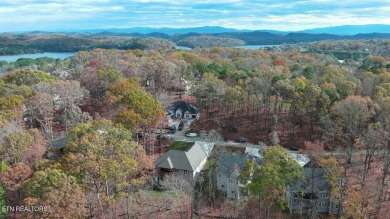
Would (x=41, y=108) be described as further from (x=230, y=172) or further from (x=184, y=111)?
(x=230, y=172)

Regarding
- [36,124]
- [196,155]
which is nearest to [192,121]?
[196,155]

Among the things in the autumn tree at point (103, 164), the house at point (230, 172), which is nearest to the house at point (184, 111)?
the house at point (230, 172)

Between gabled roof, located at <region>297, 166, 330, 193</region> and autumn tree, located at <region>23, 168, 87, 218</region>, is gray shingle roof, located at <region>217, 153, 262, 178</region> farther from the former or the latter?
autumn tree, located at <region>23, 168, 87, 218</region>

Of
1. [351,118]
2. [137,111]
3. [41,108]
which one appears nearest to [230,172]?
[137,111]

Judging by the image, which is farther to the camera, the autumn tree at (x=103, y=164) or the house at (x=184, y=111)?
the house at (x=184, y=111)

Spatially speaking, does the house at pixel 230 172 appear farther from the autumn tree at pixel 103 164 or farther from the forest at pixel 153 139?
the autumn tree at pixel 103 164

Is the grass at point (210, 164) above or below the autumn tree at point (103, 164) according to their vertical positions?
below
